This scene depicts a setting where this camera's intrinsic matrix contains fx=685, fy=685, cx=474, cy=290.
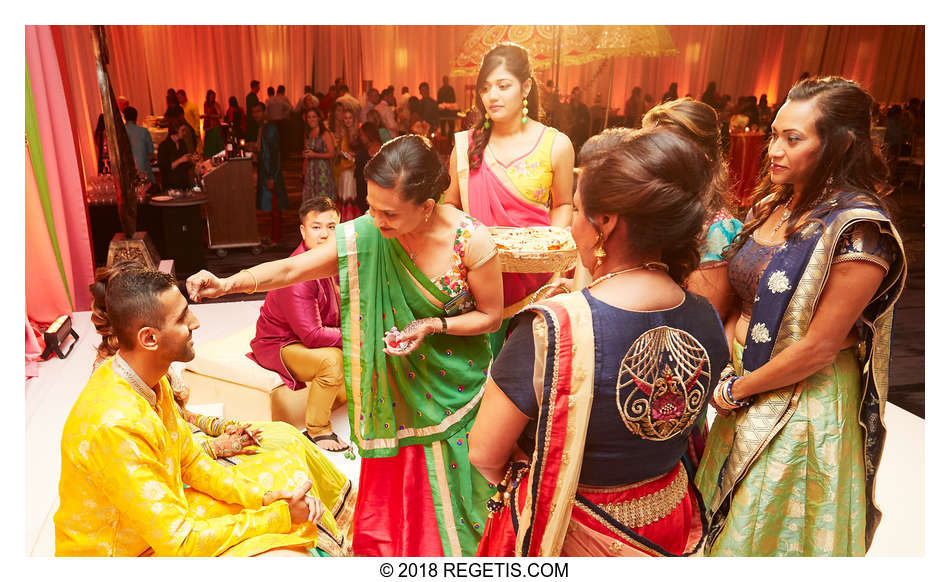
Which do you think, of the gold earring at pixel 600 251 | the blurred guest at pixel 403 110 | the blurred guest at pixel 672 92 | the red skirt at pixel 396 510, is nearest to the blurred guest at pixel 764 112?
the blurred guest at pixel 672 92

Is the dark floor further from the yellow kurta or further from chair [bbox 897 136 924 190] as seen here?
the yellow kurta

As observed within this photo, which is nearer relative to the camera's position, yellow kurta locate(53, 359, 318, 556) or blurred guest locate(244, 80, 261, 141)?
yellow kurta locate(53, 359, 318, 556)

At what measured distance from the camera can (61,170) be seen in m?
3.54

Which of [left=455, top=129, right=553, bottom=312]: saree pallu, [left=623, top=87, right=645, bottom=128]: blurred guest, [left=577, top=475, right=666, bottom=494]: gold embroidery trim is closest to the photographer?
[left=577, top=475, right=666, bottom=494]: gold embroidery trim

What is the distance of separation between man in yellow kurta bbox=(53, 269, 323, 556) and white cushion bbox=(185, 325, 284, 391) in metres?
1.32

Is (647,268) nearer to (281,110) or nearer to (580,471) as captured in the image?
(580,471)

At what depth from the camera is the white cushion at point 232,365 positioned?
10.0 feet

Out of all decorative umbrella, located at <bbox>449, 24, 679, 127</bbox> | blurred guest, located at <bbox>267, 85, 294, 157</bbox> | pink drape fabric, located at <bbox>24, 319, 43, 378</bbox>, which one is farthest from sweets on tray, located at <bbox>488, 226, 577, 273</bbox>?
pink drape fabric, located at <bbox>24, 319, 43, 378</bbox>

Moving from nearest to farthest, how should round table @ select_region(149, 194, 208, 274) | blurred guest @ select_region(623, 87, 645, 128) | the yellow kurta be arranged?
the yellow kurta
round table @ select_region(149, 194, 208, 274)
blurred guest @ select_region(623, 87, 645, 128)

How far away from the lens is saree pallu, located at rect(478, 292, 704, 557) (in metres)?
1.26

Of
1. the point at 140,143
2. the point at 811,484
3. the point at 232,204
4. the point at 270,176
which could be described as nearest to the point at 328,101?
the point at 270,176

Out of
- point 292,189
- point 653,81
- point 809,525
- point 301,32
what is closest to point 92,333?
point 292,189

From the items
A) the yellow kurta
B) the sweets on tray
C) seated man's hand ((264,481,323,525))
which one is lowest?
seated man's hand ((264,481,323,525))

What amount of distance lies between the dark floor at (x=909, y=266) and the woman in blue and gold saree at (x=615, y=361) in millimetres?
755
